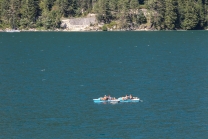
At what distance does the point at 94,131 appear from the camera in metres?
76.4

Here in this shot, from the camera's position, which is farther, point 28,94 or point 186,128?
point 28,94

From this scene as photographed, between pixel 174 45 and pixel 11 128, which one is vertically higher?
pixel 11 128

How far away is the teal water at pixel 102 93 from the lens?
77562 millimetres

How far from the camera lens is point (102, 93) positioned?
334 feet

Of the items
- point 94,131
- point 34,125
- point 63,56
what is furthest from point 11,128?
point 63,56

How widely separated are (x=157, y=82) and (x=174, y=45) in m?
85.5

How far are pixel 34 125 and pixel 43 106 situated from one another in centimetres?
1195

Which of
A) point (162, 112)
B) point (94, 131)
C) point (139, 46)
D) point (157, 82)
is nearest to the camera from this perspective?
point (94, 131)

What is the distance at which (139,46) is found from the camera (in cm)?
19150

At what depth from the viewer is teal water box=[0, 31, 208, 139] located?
77.6 metres

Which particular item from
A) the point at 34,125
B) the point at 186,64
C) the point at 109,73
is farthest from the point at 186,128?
the point at 186,64

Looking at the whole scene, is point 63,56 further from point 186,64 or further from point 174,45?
point 174,45

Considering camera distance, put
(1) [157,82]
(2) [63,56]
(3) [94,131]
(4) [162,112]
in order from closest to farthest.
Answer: (3) [94,131] < (4) [162,112] < (1) [157,82] < (2) [63,56]

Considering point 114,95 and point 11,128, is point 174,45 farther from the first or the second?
point 11,128
